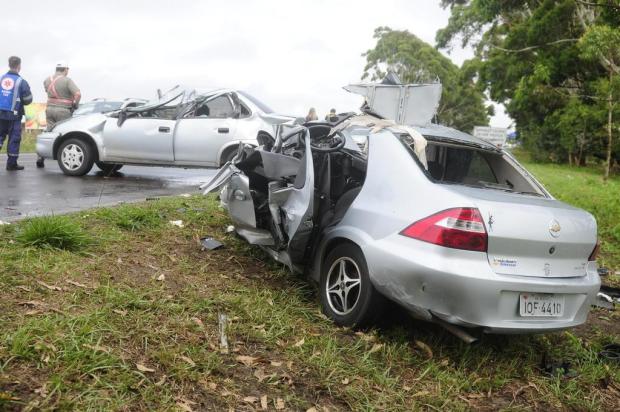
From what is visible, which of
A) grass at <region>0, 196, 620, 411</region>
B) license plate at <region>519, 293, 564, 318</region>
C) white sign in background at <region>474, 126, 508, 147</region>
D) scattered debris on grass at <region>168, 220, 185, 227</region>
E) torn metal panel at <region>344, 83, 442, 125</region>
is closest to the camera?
grass at <region>0, 196, 620, 411</region>

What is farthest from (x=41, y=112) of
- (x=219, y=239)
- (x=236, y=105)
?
(x=219, y=239)

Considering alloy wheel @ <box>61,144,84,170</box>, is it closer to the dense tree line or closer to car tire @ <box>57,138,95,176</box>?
car tire @ <box>57,138,95,176</box>

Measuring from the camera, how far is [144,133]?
9.63 metres

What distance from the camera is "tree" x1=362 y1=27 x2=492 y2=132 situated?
56188mm

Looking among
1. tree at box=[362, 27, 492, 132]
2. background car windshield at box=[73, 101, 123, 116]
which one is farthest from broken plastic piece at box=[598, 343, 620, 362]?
tree at box=[362, 27, 492, 132]

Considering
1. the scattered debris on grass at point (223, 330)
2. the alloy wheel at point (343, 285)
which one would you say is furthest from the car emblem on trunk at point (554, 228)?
the scattered debris on grass at point (223, 330)

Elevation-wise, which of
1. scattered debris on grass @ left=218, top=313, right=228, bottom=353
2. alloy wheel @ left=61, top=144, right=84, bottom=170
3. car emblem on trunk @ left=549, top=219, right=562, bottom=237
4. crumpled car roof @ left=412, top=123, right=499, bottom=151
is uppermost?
crumpled car roof @ left=412, top=123, right=499, bottom=151

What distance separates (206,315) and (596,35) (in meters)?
7.94

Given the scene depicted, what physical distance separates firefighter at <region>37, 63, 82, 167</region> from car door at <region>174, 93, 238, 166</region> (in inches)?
121

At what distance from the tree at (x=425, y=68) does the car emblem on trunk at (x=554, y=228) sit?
5080 centimetres

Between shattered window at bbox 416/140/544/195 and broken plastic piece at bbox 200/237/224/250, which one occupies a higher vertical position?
shattered window at bbox 416/140/544/195

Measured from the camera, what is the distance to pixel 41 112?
101 ft

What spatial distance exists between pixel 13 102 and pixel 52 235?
6.41m

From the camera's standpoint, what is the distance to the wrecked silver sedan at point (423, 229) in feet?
11.0
